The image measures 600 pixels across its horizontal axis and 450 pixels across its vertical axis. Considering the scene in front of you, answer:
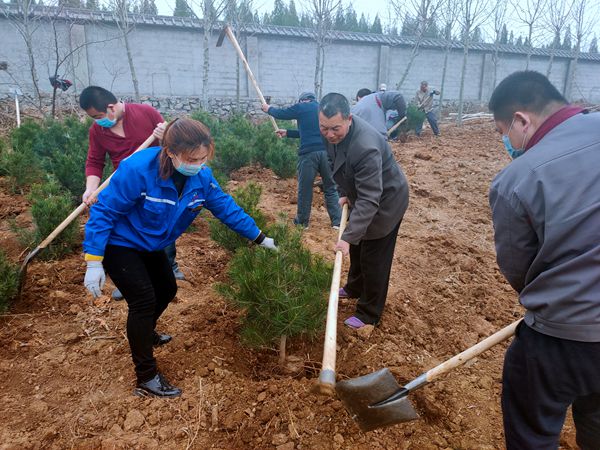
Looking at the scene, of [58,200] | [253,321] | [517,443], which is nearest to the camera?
[517,443]

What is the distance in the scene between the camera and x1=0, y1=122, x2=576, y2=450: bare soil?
2209mm

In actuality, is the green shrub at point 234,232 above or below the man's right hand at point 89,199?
below

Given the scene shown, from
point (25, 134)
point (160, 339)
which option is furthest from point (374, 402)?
point (25, 134)

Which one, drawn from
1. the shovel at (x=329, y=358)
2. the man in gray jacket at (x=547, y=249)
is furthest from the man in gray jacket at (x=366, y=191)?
the man in gray jacket at (x=547, y=249)

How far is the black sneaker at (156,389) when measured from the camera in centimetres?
240

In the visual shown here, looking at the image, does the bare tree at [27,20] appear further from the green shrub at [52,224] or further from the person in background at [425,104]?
the person in background at [425,104]

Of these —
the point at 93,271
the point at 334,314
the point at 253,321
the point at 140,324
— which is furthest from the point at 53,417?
the point at 334,314

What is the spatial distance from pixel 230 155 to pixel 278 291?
507cm

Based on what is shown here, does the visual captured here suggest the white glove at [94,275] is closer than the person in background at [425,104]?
Yes

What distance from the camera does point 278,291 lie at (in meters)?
2.51

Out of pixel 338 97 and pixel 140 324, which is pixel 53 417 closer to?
pixel 140 324

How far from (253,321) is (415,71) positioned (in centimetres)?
1972

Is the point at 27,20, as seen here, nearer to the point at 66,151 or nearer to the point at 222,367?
the point at 66,151

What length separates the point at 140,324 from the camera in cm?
228
